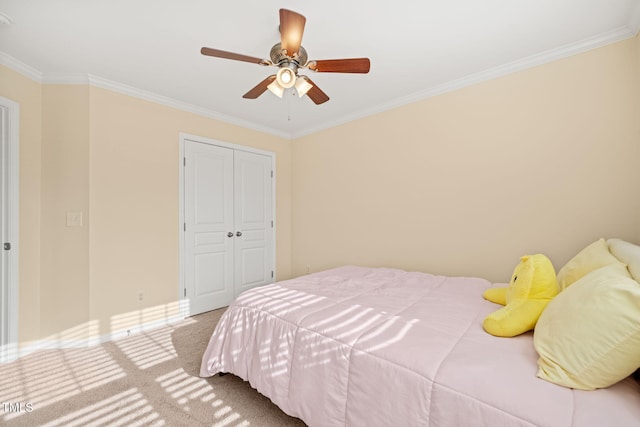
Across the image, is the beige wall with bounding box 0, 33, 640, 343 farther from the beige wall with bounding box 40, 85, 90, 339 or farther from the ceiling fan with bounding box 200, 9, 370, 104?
the ceiling fan with bounding box 200, 9, 370, 104

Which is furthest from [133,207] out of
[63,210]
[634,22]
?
[634,22]

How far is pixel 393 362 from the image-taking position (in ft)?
3.77

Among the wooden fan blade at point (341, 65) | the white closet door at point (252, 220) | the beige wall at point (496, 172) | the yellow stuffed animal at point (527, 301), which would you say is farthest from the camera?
the white closet door at point (252, 220)

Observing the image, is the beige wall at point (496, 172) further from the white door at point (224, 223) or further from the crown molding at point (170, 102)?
the crown molding at point (170, 102)

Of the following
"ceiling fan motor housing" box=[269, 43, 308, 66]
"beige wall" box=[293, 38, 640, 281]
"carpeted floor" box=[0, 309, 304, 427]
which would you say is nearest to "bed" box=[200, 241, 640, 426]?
"carpeted floor" box=[0, 309, 304, 427]

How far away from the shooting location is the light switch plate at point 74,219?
2514 millimetres

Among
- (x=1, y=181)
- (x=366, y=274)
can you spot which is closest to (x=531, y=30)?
(x=366, y=274)

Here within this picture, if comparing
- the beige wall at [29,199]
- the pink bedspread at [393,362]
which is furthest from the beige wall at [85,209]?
the pink bedspread at [393,362]

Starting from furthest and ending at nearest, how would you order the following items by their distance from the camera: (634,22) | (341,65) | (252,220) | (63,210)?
1. (252,220)
2. (63,210)
3. (634,22)
4. (341,65)

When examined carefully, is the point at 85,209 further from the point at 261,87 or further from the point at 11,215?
the point at 261,87

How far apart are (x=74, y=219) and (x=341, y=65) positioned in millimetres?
2679

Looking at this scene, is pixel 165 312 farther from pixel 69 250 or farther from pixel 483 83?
pixel 483 83

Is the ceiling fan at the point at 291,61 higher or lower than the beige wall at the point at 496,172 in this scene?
higher

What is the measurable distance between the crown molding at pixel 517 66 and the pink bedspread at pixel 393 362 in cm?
189
